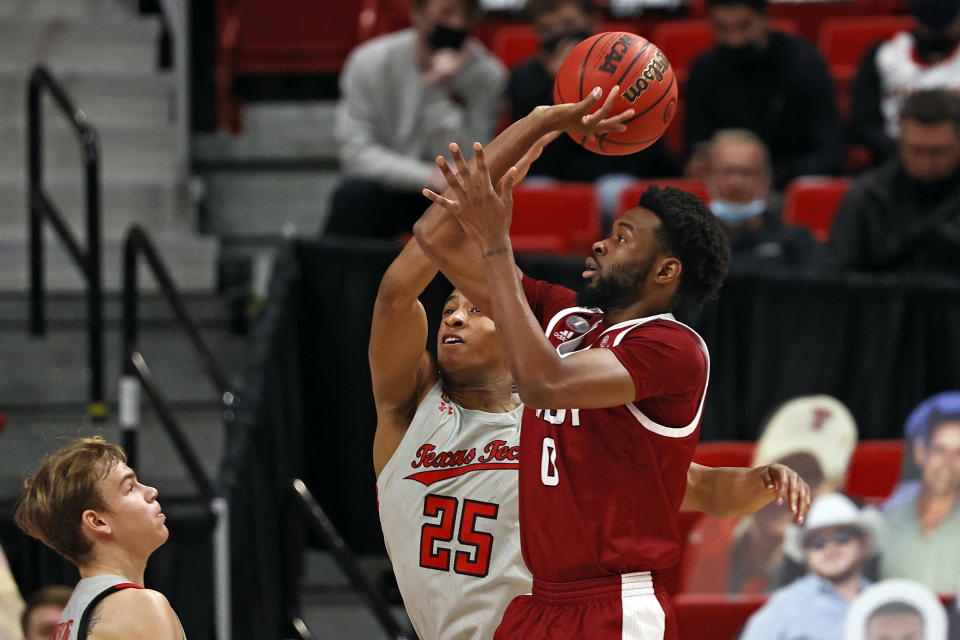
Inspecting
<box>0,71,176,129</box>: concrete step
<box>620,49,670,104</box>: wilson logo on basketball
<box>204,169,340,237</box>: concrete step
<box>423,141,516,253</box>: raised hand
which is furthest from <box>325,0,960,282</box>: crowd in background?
<box>423,141,516,253</box>: raised hand

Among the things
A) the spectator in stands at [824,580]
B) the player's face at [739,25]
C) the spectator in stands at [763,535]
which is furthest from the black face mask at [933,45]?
the spectator in stands at [824,580]

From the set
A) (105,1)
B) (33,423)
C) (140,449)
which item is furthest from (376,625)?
(105,1)

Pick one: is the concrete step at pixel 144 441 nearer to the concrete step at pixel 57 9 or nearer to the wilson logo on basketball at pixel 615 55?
the concrete step at pixel 57 9

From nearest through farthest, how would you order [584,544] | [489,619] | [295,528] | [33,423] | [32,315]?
[584,544]
[489,619]
[295,528]
[33,423]
[32,315]

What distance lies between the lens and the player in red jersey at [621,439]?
317 centimetres

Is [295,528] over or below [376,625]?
over

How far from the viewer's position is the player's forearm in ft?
11.4

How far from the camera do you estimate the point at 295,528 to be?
6012 millimetres

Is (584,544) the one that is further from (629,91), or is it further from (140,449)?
(140,449)

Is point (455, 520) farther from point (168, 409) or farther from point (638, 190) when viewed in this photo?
point (638, 190)

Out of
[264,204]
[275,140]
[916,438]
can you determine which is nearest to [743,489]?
[916,438]

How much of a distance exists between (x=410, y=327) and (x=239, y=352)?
376 centimetres

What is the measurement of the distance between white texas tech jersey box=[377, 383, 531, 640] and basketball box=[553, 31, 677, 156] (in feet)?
2.78

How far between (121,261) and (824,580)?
4.01 meters
